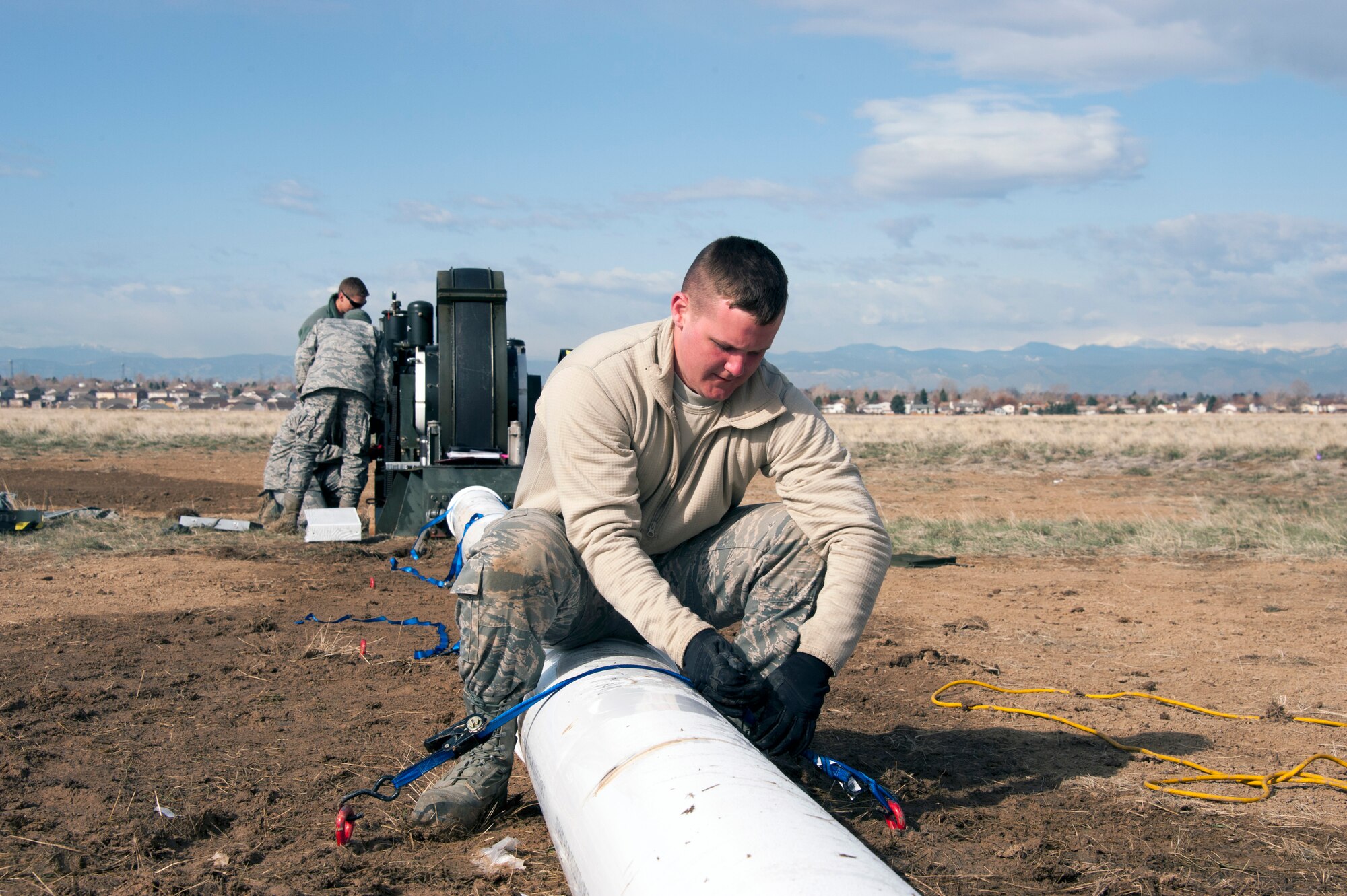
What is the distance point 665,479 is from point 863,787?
108 cm

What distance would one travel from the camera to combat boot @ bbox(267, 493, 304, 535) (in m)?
8.89

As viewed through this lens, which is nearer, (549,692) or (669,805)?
(669,805)

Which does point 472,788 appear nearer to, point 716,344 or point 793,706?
point 793,706

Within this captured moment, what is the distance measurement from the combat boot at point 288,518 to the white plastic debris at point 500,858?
21.4ft

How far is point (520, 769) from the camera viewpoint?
139 inches

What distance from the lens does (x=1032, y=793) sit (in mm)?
3322

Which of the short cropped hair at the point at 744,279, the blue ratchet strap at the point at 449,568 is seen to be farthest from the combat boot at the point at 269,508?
the short cropped hair at the point at 744,279

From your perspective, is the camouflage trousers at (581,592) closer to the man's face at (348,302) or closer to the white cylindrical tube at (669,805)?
the white cylindrical tube at (669,805)

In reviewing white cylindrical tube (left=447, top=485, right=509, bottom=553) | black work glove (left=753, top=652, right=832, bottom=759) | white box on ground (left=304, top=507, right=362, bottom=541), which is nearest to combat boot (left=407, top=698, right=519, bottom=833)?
black work glove (left=753, top=652, right=832, bottom=759)

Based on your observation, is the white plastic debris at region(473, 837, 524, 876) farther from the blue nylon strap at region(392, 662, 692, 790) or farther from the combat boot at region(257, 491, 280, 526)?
the combat boot at region(257, 491, 280, 526)

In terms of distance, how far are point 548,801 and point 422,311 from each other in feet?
23.4

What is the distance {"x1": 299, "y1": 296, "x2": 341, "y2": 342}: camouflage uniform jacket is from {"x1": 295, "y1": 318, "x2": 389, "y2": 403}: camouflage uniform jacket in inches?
20.4

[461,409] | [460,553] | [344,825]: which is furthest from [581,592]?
[461,409]

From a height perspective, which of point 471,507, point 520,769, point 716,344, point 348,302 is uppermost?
point 348,302
